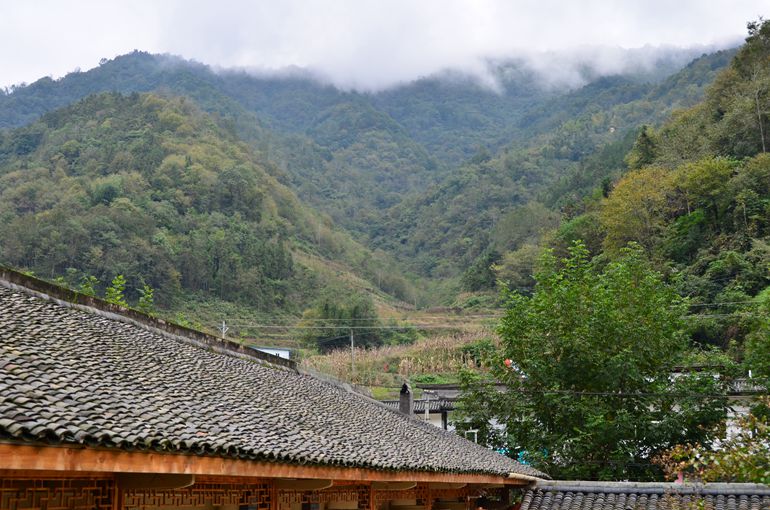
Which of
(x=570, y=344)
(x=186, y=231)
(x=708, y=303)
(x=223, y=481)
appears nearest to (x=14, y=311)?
(x=223, y=481)

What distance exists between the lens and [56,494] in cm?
490

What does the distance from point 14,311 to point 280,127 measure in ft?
405

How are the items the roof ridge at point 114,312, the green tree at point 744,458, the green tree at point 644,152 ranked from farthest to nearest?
1. the green tree at point 644,152
2. the roof ridge at point 114,312
3. the green tree at point 744,458

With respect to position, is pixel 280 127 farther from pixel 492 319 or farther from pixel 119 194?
pixel 492 319

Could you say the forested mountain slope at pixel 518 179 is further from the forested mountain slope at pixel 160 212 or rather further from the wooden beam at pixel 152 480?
the wooden beam at pixel 152 480

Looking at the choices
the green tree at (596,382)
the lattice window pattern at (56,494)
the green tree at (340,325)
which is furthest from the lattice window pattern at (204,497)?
the green tree at (340,325)

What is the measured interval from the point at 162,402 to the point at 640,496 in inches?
381

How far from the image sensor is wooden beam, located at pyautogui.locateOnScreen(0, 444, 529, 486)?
3.92 metres

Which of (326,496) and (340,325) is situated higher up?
(326,496)

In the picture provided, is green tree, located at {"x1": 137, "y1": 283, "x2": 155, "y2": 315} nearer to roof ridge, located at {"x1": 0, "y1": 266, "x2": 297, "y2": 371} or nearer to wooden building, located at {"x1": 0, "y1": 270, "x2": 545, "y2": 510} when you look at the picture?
roof ridge, located at {"x1": 0, "y1": 266, "x2": 297, "y2": 371}

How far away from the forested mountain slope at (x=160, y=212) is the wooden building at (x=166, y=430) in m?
40.4

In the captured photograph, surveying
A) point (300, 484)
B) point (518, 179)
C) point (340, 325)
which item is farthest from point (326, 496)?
point (518, 179)

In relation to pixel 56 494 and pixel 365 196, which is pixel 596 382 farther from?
pixel 365 196

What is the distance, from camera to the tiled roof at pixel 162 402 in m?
4.65
